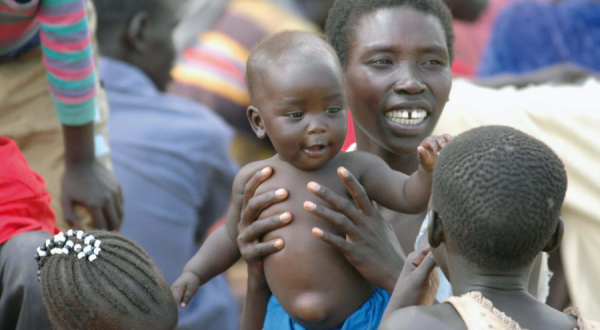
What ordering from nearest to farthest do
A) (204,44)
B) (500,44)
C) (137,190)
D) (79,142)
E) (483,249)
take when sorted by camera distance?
1. (483,249)
2. (79,142)
3. (137,190)
4. (500,44)
5. (204,44)

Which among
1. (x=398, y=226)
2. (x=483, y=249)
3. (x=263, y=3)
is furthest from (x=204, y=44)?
(x=483, y=249)

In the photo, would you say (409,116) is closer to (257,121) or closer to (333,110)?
(333,110)

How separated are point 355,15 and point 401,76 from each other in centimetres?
32

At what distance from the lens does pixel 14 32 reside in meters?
3.16

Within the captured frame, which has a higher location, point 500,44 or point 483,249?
point 483,249

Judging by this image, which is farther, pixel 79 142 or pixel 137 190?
pixel 137 190

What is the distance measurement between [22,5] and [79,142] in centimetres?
55

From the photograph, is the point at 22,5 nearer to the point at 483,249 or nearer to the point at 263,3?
the point at 483,249

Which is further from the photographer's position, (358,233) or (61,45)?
(61,45)

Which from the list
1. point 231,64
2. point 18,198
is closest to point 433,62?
point 18,198

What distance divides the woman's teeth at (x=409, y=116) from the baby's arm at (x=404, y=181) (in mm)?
318

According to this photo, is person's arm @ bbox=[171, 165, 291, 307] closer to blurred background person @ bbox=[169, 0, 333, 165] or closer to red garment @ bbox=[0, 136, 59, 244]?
red garment @ bbox=[0, 136, 59, 244]

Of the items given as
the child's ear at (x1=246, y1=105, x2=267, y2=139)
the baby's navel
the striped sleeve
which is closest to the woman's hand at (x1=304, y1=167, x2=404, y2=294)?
the baby's navel

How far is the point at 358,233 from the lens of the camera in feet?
8.73
